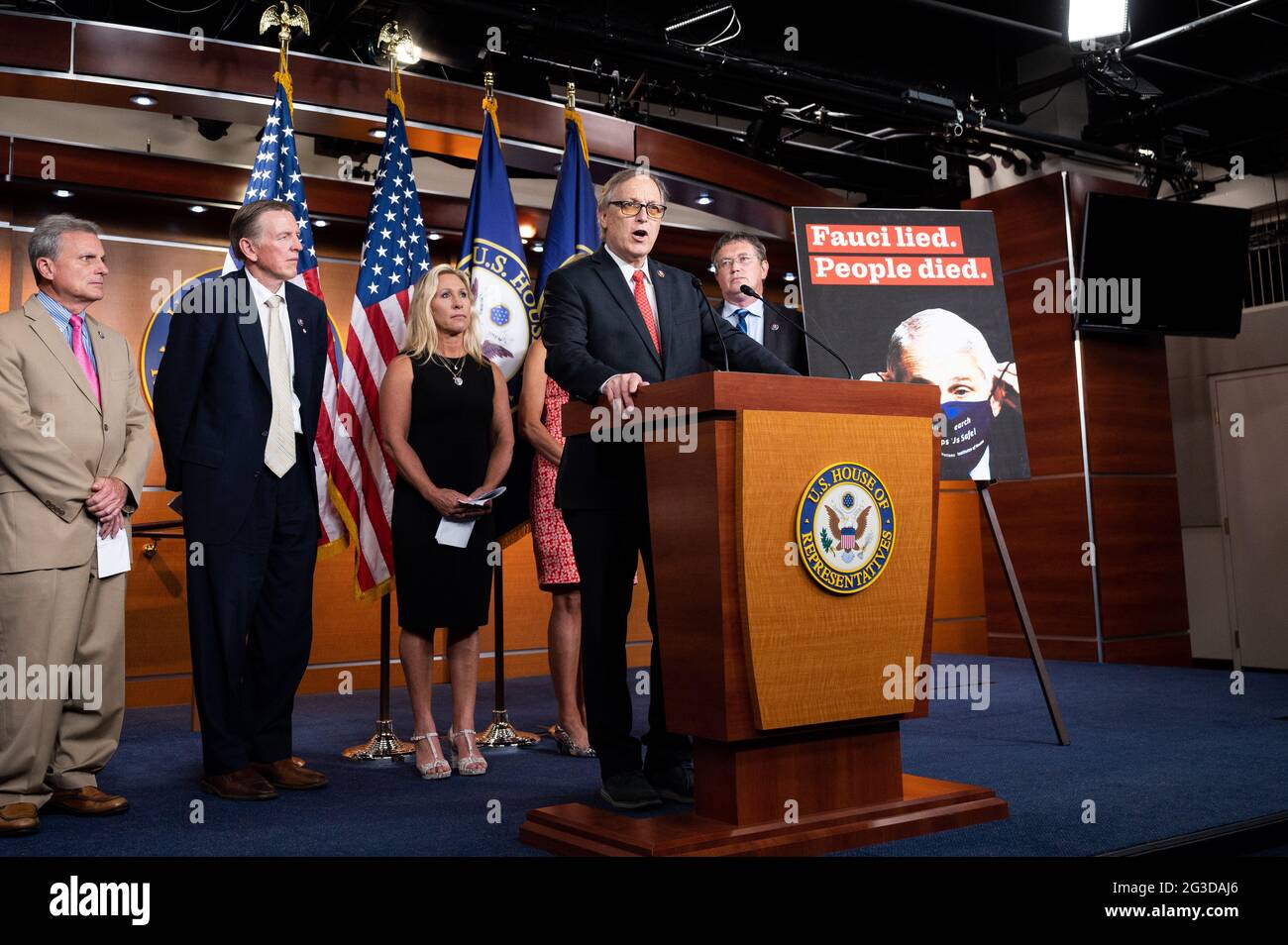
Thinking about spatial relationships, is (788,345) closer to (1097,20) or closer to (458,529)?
(458,529)

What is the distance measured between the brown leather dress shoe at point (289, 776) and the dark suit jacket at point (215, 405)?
73 centimetres

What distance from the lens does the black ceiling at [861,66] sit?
5.92 m

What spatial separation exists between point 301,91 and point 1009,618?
5.35 meters

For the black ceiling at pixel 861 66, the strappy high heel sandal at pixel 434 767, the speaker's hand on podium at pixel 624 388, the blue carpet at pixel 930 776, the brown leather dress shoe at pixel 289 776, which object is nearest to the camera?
the speaker's hand on podium at pixel 624 388

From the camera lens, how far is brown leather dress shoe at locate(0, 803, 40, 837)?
2.64 metres

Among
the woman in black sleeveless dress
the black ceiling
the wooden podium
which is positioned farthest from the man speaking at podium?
the black ceiling

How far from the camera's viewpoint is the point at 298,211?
4094 mm

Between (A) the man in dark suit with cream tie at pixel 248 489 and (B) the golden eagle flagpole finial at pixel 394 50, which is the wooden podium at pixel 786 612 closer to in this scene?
(A) the man in dark suit with cream tie at pixel 248 489

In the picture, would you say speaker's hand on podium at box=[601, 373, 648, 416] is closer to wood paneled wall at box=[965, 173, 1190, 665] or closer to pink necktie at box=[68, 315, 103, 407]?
pink necktie at box=[68, 315, 103, 407]

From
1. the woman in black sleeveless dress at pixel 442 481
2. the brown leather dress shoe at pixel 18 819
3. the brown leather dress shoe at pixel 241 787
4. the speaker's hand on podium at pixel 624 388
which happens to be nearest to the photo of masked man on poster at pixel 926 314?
the woman in black sleeveless dress at pixel 442 481

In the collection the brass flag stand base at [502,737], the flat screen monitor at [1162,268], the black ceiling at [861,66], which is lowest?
the brass flag stand base at [502,737]

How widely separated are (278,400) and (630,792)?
5.43 ft

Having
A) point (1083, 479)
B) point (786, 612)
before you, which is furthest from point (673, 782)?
point (1083, 479)

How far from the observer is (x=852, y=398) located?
7.83 feet
